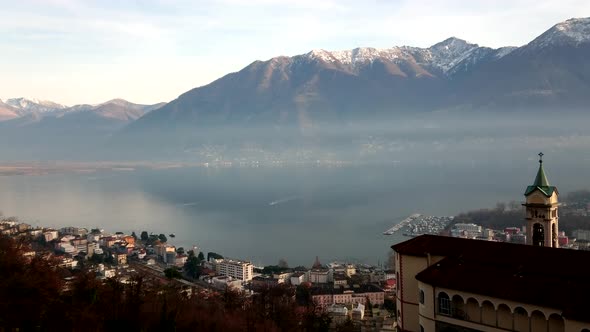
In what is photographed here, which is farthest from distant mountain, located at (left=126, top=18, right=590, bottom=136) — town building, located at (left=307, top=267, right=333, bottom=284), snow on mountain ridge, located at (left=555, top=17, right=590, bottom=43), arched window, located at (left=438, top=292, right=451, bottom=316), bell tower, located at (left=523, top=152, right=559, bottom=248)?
arched window, located at (left=438, top=292, right=451, bottom=316)

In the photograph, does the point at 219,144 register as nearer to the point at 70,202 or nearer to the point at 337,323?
the point at 70,202

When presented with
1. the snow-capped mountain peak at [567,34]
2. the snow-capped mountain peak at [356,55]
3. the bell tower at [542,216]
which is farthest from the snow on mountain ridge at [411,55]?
the bell tower at [542,216]

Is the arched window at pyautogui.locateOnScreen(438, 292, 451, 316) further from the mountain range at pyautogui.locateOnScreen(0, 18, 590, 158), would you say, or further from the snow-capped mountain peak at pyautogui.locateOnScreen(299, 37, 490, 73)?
the snow-capped mountain peak at pyautogui.locateOnScreen(299, 37, 490, 73)

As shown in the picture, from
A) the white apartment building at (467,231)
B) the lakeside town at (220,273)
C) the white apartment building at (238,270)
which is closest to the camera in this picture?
the lakeside town at (220,273)

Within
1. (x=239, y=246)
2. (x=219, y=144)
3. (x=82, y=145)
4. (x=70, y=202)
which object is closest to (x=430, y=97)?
(x=219, y=144)

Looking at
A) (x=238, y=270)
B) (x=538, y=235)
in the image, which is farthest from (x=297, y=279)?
(x=538, y=235)

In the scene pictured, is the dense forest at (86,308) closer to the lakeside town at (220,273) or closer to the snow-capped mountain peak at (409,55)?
the lakeside town at (220,273)
